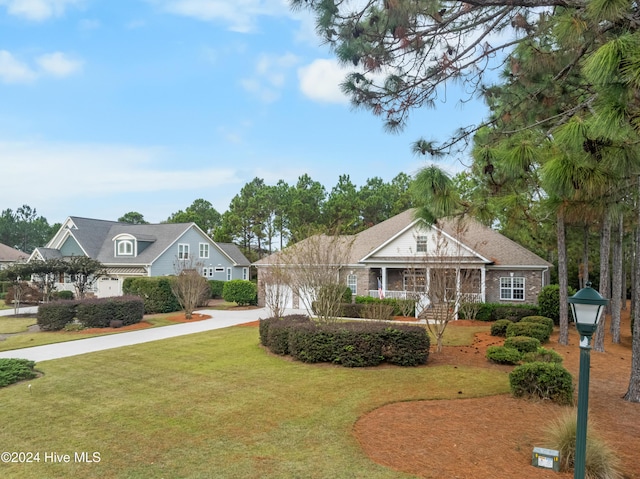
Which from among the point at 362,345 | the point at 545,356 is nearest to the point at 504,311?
the point at 545,356

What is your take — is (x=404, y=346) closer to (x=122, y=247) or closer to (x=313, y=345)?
(x=313, y=345)

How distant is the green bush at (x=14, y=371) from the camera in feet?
29.0

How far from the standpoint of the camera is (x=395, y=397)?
7840 millimetres

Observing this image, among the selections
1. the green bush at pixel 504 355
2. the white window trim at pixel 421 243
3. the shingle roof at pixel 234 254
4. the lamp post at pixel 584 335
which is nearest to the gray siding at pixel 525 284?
the white window trim at pixel 421 243

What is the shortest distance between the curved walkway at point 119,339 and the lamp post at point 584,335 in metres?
12.2

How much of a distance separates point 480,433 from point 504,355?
465cm

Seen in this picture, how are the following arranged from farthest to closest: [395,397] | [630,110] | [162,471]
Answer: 1. [395,397]
2. [162,471]
3. [630,110]

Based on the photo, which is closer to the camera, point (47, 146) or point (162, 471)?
point (162, 471)

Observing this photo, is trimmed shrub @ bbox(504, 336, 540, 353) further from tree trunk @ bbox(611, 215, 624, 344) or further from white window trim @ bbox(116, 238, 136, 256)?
white window trim @ bbox(116, 238, 136, 256)

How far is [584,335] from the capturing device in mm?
4059

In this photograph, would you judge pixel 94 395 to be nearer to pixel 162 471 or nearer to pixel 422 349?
pixel 162 471

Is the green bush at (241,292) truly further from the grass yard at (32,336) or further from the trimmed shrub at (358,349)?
the trimmed shrub at (358,349)

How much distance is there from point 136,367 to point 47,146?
10.8m

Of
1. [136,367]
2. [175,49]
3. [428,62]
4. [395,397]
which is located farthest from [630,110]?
[175,49]
